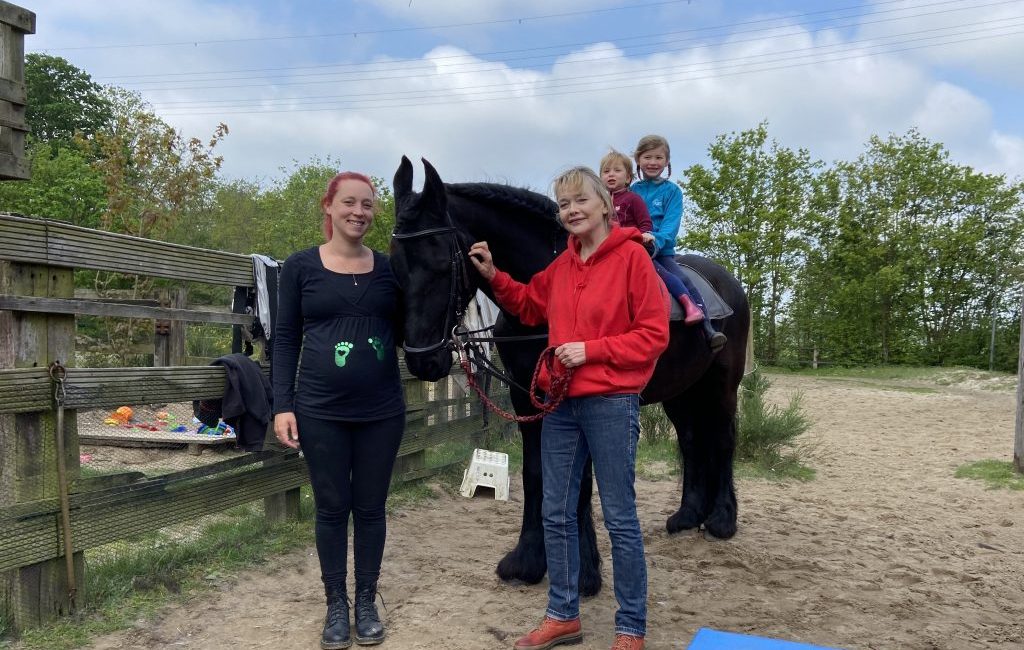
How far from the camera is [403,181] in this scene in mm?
2998

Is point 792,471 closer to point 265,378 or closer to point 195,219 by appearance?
point 265,378

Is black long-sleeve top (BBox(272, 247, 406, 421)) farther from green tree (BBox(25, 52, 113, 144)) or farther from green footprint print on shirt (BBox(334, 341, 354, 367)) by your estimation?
green tree (BBox(25, 52, 113, 144))

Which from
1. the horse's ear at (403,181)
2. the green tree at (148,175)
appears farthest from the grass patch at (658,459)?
the green tree at (148,175)

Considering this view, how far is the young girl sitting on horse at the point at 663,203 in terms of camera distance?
160 inches

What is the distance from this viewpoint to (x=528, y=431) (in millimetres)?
3574

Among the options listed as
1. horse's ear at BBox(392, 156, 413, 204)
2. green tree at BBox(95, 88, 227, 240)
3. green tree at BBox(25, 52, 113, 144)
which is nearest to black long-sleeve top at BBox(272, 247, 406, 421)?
horse's ear at BBox(392, 156, 413, 204)

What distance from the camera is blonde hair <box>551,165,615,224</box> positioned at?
278 centimetres

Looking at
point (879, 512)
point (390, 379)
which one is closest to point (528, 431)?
point (390, 379)

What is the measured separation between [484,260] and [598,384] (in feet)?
2.61

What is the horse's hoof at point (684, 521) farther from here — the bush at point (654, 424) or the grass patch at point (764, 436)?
the bush at point (654, 424)

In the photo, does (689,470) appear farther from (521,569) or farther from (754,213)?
(754,213)

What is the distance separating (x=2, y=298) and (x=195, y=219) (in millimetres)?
21050

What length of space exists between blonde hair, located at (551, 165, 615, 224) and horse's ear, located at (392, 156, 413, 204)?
0.62 metres

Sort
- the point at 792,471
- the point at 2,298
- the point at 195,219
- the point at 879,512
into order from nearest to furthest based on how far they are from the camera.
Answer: the point at 2,298
the point at 879,512
the point at 792,471
the point at 195,219
